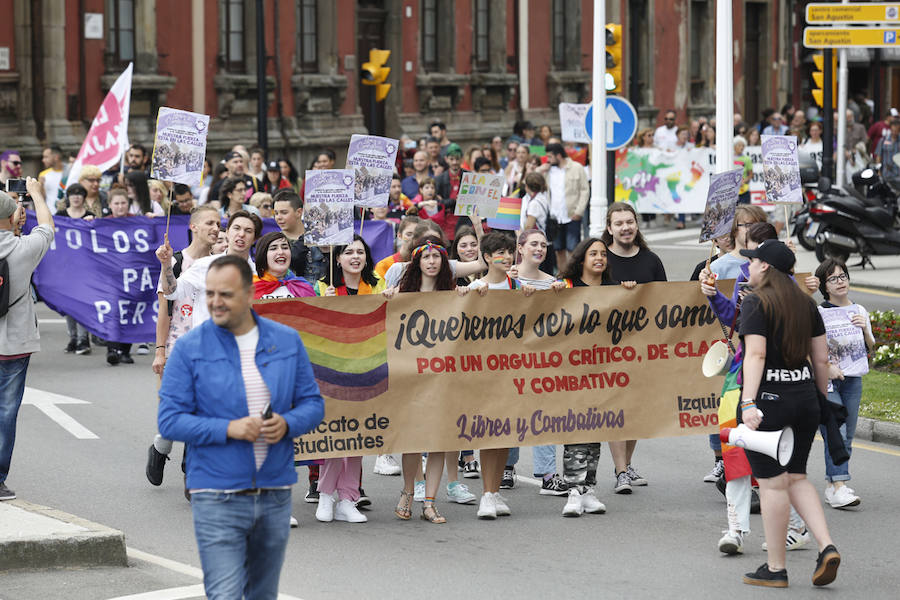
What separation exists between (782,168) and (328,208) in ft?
10.3

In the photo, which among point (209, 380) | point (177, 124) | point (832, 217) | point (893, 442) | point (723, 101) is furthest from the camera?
point (832, 217)

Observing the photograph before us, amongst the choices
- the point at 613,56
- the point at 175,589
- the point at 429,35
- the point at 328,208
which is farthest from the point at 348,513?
the point at 429,35

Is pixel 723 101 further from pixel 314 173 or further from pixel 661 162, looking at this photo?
pixel 661 162

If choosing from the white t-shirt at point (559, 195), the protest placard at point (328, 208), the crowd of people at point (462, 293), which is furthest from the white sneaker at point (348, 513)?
the white t-shirt at point (559, 195)

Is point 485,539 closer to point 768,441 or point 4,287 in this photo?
point 768,441

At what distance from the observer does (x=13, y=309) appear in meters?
9.48

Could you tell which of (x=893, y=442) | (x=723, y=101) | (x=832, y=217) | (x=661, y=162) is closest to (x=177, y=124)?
(x=893, y=442)

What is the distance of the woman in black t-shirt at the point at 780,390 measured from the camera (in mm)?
7727

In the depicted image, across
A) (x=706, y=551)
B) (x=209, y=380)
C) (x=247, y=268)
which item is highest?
(x=247, y=268)

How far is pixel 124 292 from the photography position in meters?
15.3

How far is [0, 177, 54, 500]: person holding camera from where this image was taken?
9359mm

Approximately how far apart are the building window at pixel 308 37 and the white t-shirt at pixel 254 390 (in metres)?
27.1

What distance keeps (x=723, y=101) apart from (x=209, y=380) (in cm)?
1145

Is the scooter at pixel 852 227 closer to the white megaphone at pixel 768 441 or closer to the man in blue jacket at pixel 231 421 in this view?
the white megaphone at pixel 768 441
